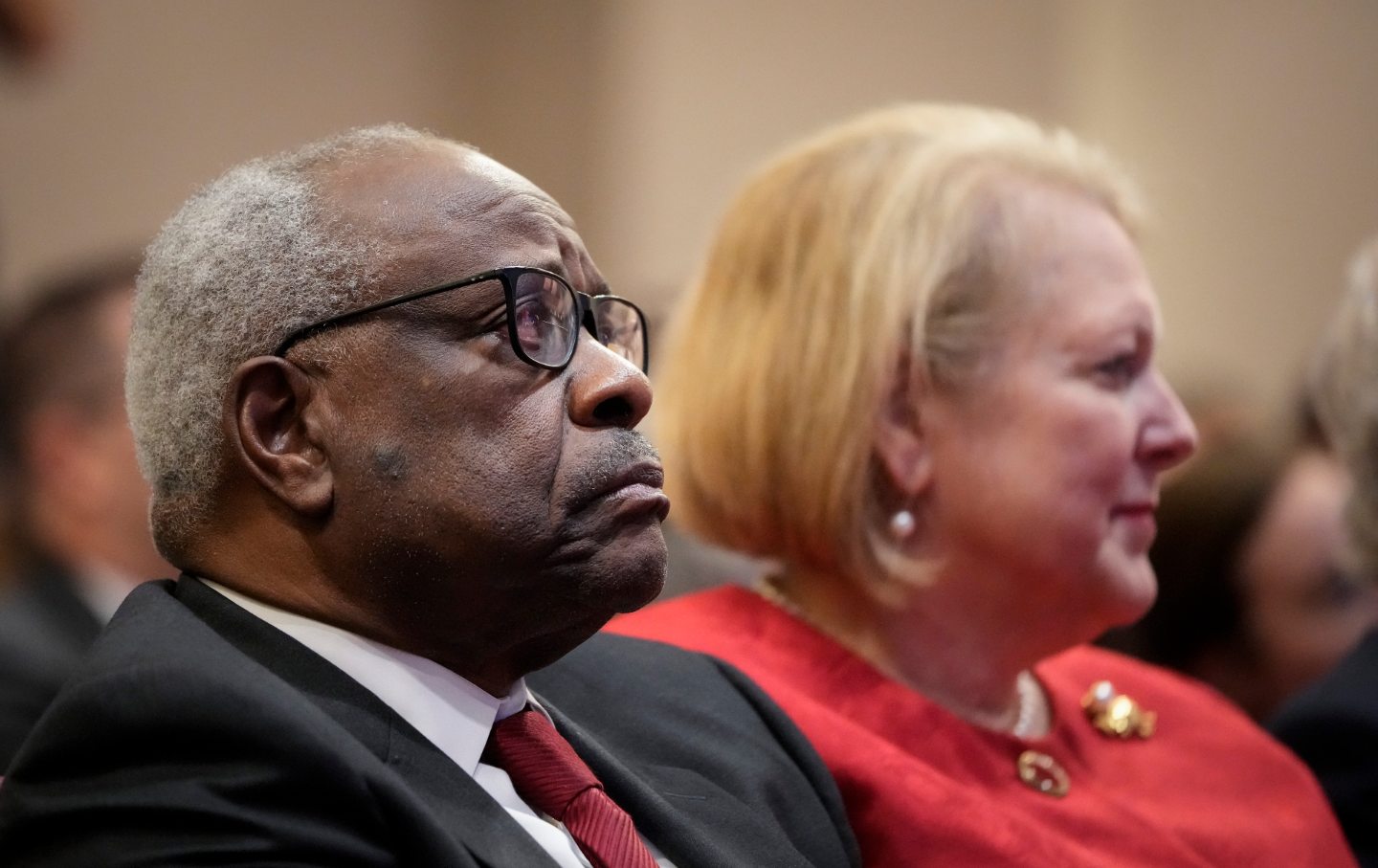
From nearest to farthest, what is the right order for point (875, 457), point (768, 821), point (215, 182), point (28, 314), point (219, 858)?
A: point (219, 858)
point (215, 182)
point (768, 821)
point (875, 457)
point (28, 314)

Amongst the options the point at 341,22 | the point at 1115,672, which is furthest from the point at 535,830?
the point at 341,22

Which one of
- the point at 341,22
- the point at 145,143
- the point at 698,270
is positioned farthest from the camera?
the point at 341,22

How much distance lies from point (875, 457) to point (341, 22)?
3.85m

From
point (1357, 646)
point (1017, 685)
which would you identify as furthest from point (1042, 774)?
point (1357, 646)

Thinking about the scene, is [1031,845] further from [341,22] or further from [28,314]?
[341,22]

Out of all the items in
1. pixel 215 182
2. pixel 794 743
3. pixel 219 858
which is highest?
pixel 215 182

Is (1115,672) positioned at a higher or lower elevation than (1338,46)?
lower

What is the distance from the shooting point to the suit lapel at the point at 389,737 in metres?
1.20

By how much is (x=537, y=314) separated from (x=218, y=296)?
0.28 meters

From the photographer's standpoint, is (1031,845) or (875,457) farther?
(875,457)

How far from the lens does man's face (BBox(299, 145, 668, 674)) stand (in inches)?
49.9

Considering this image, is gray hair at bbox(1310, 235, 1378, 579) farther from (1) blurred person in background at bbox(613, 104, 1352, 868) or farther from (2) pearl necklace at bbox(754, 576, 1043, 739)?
(2) pearl necklace at bbox(754, 576, 1043, 739)

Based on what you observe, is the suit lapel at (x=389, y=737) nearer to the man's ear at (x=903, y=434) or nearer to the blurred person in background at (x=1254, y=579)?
the man's ear at (x=903, y=434)

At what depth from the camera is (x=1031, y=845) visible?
67.2 inches
